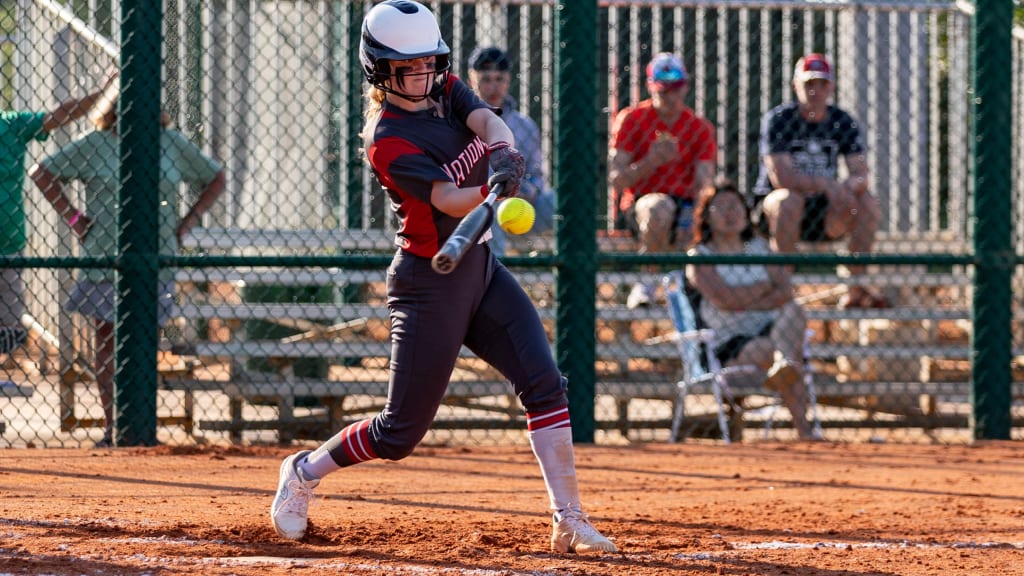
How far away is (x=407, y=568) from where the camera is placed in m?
3.90

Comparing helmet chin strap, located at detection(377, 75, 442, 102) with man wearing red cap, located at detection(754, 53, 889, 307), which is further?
man wearing red cap, located at detection(754, 53, 889, 307)

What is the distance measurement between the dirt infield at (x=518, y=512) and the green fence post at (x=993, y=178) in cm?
74

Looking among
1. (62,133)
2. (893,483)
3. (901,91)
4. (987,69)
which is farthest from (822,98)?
(62,133)

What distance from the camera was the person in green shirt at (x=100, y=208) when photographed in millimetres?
6746

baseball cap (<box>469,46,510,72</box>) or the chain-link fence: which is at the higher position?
baseball cap (<box>469,46,510,72</box>)

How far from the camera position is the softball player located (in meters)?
3.99

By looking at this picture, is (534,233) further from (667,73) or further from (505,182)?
(505,182)

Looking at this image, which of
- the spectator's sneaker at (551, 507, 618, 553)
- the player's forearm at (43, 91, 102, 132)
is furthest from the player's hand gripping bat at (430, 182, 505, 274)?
the player's forearm at (43, 91, 102, 132)

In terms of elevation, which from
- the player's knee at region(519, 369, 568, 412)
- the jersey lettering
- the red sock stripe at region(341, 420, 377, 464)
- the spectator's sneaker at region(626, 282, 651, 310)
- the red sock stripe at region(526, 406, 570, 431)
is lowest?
the red sock stripe at region(341, 420, 377, 464)

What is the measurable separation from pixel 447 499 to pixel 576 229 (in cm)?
205

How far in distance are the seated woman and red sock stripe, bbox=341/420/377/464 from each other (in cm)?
359

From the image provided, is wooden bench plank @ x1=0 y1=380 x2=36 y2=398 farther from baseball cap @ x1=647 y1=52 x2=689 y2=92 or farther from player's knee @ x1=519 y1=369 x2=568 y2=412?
baseball cap @ x1=647 y1=52 x2=689 y2=92

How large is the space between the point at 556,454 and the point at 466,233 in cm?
92

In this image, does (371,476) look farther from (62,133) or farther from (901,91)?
(901,91)
